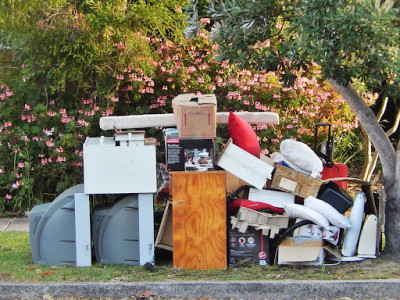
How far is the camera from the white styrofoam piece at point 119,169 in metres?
6.33

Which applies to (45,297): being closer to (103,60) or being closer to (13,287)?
(13,287)

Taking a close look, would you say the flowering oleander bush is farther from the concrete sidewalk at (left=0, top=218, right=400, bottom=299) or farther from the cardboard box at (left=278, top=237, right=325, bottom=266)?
the concrete sidewalk at (left=0, top=218, right=400, bottom=299)

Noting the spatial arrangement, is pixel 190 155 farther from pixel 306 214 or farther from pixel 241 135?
pixel 306 214

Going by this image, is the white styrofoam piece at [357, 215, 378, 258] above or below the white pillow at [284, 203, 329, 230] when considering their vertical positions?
below

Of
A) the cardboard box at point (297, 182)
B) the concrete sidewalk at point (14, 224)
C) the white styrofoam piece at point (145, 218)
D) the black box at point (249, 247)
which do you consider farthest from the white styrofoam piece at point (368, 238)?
the concrete sidewalk at point (14, 224)

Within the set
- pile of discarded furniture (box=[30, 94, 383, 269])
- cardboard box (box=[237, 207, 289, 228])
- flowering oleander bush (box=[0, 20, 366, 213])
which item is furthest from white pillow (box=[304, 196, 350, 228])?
flowering oleander bush (box=[0, 20, 366, 213])

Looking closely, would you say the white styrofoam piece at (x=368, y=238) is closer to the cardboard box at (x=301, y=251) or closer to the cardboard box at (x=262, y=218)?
the cardboard box at (x=301, y=251)

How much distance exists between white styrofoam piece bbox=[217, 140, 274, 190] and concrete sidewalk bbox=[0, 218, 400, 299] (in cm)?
105

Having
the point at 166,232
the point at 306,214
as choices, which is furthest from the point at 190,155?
the point at 306,214

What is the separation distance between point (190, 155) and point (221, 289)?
1.27m

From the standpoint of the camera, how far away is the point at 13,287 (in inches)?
230

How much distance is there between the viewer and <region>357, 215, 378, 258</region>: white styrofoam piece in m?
6.31

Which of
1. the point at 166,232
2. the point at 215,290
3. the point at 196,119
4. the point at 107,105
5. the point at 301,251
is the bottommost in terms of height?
the point at 215,290

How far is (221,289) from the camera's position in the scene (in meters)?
5.79
